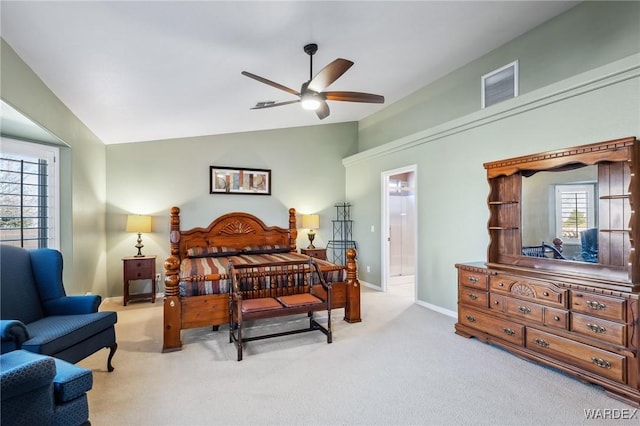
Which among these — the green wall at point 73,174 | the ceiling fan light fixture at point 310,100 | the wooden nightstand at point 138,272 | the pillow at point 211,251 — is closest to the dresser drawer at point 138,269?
the wooden nightstand at point 138,272

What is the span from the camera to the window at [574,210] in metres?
2.87

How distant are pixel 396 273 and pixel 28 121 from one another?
6.41m

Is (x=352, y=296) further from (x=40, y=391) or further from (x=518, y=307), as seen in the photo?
(x=40, y=391)

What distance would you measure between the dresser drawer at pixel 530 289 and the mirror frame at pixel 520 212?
172mm

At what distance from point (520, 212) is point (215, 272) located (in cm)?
338

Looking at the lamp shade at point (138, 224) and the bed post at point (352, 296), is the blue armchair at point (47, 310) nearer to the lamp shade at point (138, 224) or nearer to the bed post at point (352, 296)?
the lamp shade at point (138, 224)

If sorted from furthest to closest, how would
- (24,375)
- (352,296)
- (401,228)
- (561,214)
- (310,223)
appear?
(401,228)
(310,223)
(352,296)
(561,214)
(24,375)

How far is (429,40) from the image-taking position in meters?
3.59

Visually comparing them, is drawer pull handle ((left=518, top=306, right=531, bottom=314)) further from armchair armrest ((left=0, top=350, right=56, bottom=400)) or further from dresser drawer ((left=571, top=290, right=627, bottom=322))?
armchair armrest ((left=0, top=350, right=56, bottom=400))

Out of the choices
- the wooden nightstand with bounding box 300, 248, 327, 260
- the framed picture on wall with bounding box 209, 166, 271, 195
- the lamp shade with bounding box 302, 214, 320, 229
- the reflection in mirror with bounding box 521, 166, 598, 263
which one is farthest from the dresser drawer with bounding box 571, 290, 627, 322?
the framed picture on wall with bounding box 209, 166, 271, 195

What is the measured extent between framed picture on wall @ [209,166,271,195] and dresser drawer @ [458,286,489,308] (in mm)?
3764

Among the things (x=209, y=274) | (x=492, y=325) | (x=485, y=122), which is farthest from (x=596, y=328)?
(x=209, y=274)

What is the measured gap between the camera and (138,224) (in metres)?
4.92

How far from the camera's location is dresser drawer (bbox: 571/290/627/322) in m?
2.34
